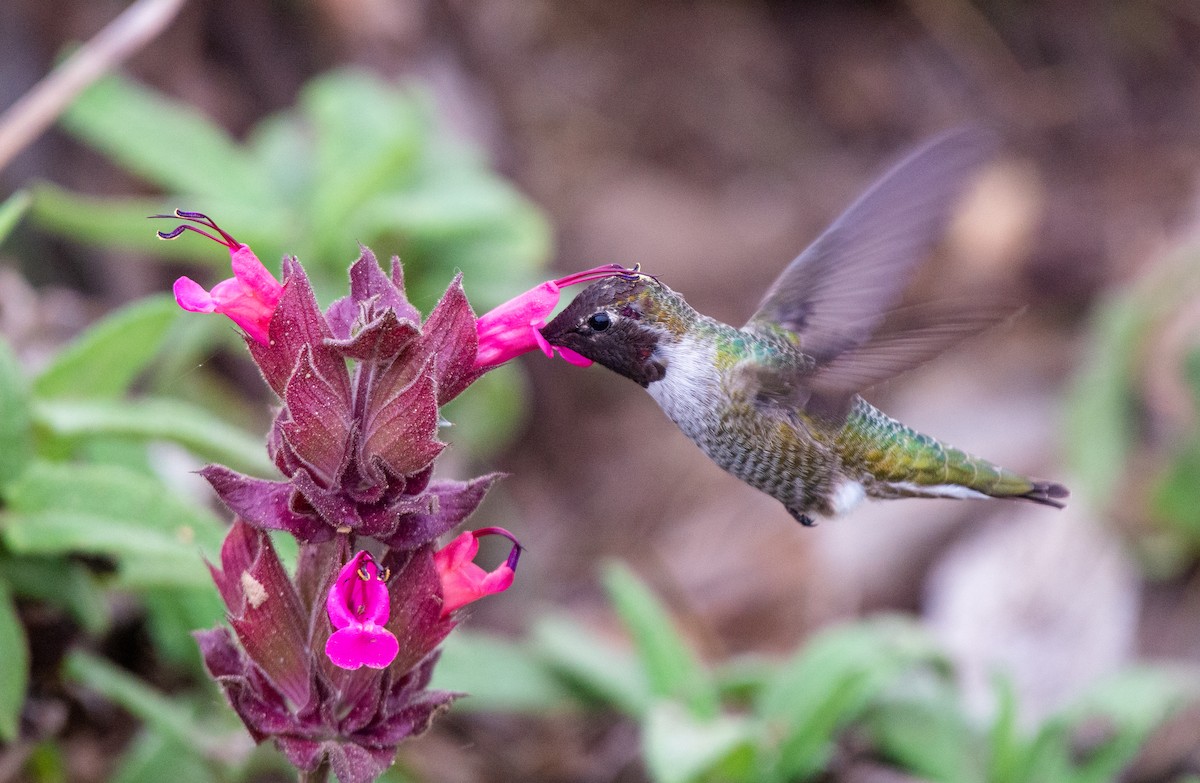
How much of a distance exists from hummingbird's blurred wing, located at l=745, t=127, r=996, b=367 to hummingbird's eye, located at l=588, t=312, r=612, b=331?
0.43 m

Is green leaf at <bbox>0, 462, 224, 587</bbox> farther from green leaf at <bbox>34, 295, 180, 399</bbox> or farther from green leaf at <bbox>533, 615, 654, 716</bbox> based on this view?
green leaf at <bbox>533, 615, 654, 716</bbox>

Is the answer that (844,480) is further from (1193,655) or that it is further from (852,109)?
(852,109)

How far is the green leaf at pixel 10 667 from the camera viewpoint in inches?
86.4

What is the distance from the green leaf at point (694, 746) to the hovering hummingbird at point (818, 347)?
25.6 inches

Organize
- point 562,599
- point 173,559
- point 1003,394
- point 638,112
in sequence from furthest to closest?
1. point 638,112
2. point 1003,394
3. point 562,599
4. point 173,559

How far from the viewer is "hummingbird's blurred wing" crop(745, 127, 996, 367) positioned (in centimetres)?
216

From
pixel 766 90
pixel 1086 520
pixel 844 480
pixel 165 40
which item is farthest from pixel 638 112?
pixel 844 480

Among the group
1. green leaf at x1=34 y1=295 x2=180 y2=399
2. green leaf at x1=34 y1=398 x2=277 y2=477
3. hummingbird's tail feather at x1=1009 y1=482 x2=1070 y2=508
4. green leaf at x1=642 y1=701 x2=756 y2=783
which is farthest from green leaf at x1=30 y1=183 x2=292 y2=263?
hummingbird's tail feather at x1=1009 y1=482 x2=1070 y2=508

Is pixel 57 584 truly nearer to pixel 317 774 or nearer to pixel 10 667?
pixel 10 667

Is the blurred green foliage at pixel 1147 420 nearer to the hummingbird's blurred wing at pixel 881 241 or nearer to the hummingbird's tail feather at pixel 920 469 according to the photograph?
the hummingbird's tail feather at pixel 920 469

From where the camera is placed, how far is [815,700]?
3.03 meters

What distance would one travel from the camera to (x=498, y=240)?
4.18 meters

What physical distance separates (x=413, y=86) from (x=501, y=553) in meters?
1.90

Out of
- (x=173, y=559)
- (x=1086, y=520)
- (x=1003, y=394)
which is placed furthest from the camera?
(x=1003, y=394)
